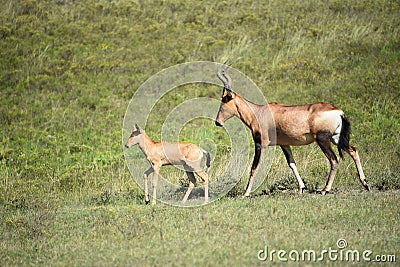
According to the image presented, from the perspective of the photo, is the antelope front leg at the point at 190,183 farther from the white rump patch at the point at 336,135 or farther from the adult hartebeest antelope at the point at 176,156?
the white rump patch at the point at 336,135

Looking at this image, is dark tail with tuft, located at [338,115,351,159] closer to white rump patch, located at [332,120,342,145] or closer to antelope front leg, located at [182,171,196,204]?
white rump patch, located at [332,120,342,145]

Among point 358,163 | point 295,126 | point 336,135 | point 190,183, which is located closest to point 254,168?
point 295,126

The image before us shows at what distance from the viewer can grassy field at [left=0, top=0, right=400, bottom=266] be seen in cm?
1028

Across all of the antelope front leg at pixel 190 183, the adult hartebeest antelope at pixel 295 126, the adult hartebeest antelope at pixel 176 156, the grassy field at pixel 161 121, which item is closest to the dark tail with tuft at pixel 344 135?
the adult hartebeest antelope at pixel 295 126

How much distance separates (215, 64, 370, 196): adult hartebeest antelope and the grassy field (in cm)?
77

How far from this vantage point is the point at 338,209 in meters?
11.6

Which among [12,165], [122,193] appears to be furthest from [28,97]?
[122,193]

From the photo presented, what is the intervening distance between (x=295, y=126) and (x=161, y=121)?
10.0m

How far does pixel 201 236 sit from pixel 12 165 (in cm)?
1044

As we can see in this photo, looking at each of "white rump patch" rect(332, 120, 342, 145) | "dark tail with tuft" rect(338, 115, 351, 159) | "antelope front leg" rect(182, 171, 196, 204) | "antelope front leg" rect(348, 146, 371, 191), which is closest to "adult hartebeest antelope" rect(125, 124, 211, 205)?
"antelope front leg" rect(182, 171, 196, 204)

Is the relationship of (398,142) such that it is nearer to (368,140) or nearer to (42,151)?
(368,140)

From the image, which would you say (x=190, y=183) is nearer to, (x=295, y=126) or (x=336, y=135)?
(x=295, y=126)

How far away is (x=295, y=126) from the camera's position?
13.9 metres

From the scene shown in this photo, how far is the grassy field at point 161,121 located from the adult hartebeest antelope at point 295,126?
2.54ft
